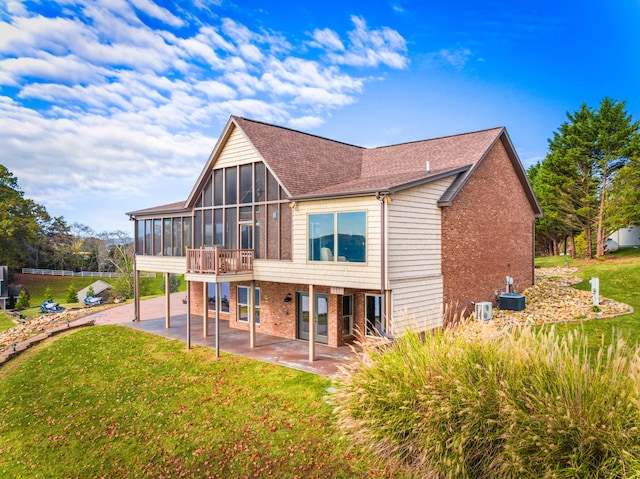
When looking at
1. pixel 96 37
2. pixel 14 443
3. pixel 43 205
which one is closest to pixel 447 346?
pixel 14 443

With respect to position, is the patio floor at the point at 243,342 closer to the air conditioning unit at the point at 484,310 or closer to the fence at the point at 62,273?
the air conditioning unit at the point at 484,310

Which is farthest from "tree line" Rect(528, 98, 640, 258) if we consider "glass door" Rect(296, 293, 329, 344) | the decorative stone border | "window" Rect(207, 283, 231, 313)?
the decorative stone border

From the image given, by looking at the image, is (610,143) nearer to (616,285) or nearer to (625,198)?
(625,198)

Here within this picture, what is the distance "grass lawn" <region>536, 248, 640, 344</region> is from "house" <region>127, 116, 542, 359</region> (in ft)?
12.0

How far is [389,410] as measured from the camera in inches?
242

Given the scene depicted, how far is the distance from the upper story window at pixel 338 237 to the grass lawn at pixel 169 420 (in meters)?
3.53

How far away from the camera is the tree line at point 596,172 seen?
80.2ft

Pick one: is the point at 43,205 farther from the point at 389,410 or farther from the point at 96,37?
the point at 389,410

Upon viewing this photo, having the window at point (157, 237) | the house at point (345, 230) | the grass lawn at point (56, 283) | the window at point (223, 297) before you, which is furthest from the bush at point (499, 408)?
the grass lawn at point (56, 283)

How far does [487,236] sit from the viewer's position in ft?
50.3

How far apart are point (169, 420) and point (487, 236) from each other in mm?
12787

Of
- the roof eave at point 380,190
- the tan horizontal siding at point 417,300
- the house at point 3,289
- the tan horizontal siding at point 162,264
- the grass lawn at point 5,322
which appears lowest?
the grass lawn at point 5,322

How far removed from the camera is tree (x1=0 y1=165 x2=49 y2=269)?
41688 mm

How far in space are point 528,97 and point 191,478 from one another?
2639 centimetres
